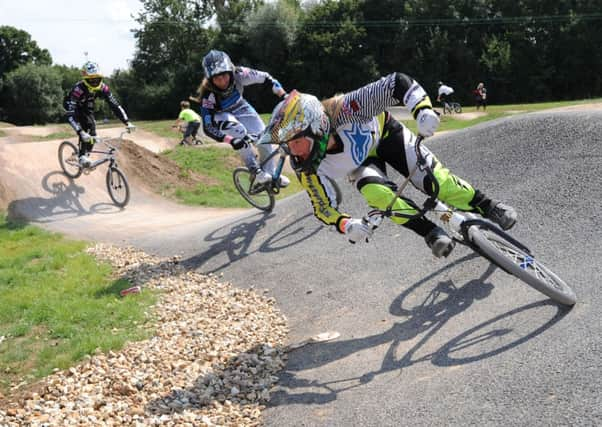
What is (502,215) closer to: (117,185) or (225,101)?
(225,101)

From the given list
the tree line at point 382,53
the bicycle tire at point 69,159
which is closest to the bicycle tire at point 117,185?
the bicycle tire at point 69,159

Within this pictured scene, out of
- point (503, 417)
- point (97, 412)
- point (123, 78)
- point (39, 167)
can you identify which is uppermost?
point (123, 78)

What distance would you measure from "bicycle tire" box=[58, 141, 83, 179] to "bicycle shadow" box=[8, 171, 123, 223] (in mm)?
211

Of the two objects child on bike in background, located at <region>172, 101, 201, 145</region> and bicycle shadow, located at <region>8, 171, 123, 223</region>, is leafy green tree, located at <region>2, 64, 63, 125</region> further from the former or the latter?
bicycle shadow, located at <region>8, 171, 123, 223</region>

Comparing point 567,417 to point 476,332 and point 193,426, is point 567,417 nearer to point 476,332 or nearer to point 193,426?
point 476,332

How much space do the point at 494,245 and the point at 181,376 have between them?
3579 mm

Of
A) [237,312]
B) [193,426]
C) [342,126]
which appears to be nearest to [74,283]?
[237,312]

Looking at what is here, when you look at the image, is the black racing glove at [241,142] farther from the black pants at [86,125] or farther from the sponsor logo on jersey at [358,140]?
the black pants at [86,125]

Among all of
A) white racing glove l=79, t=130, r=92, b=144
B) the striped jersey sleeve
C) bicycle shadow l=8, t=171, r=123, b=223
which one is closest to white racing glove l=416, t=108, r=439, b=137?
the striped jersey sleeve

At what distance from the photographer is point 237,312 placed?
7.24 metres

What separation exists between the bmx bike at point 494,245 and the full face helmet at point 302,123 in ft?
3.07

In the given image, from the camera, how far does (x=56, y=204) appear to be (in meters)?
14.5

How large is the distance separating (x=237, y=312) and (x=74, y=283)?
326cm

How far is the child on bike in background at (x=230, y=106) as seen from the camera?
995cm
